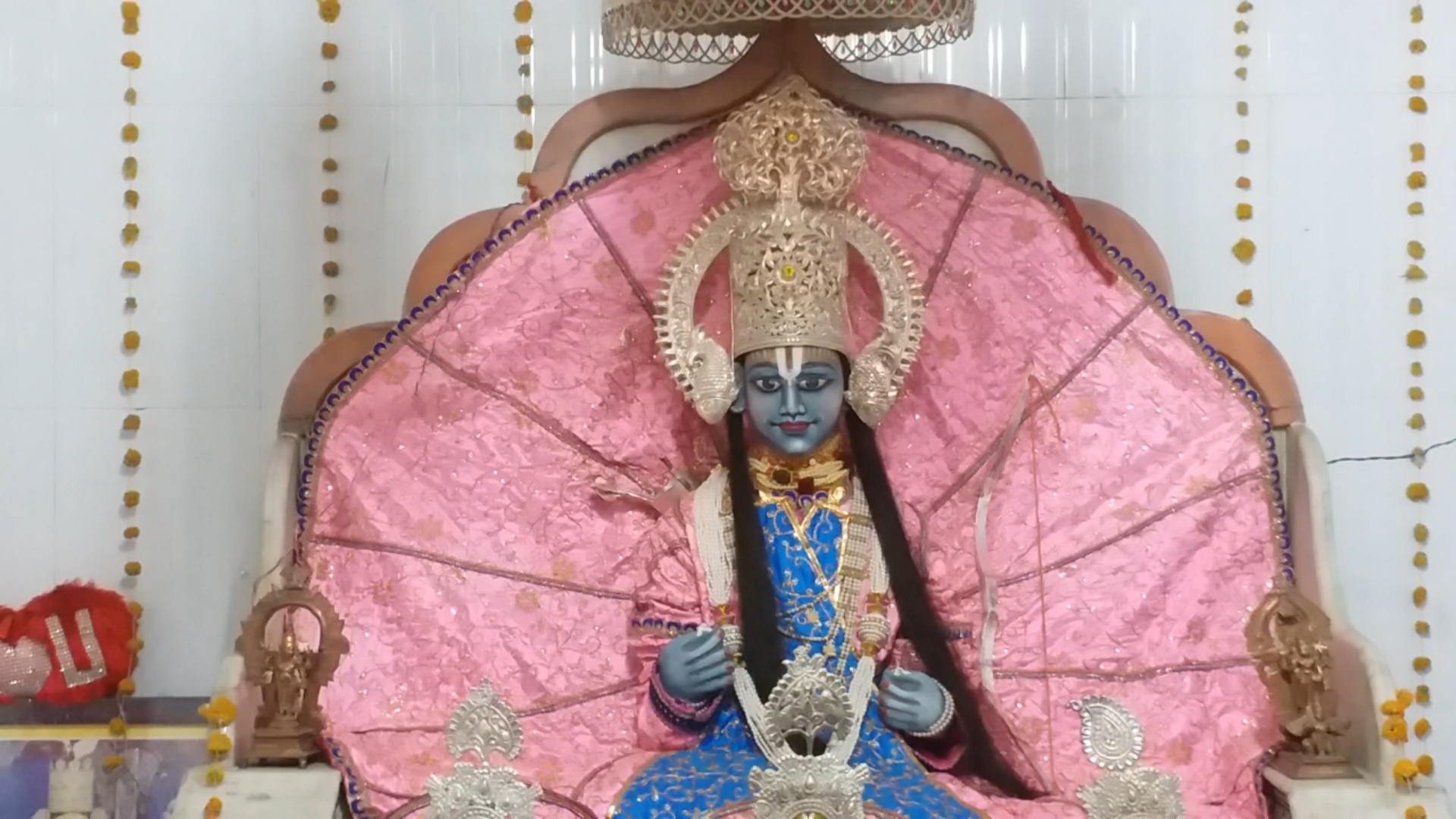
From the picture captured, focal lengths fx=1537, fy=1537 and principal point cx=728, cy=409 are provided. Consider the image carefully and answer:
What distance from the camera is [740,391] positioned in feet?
7.77

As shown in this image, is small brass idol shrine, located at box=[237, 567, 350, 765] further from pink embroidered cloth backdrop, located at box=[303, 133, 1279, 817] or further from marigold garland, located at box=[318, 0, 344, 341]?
marigold garland, located at box=[318, 0, 344, 341]

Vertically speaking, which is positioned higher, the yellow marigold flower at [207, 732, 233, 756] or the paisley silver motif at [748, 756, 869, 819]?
the yellow marigold flower at [207, 732, 233, 756]

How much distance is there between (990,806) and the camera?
209 cm

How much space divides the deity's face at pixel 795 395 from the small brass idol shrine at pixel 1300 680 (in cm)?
A: 71

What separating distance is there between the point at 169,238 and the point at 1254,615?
195cm

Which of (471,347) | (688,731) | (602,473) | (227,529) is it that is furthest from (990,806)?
(227,529)

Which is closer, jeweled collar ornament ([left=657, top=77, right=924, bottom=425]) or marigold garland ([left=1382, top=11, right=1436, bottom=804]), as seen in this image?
jeweled collar ornament ([left=657, top=77, right=924, bottom=425])

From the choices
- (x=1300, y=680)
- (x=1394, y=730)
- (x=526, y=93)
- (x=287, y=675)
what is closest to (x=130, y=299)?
(x=526, y=93)

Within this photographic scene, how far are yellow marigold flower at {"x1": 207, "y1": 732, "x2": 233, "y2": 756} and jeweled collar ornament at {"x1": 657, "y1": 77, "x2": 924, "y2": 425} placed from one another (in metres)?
0.82

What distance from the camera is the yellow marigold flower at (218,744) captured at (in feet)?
6.84

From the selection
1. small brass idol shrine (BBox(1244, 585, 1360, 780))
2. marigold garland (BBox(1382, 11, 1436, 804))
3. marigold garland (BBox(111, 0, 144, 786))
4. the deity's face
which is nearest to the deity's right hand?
the deity's face

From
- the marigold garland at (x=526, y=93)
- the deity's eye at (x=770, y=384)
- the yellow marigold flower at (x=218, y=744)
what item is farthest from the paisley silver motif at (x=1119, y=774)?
the marigold garland at (x=526, y=93)

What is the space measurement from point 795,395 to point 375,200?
93cm

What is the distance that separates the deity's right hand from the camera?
2209 mm
